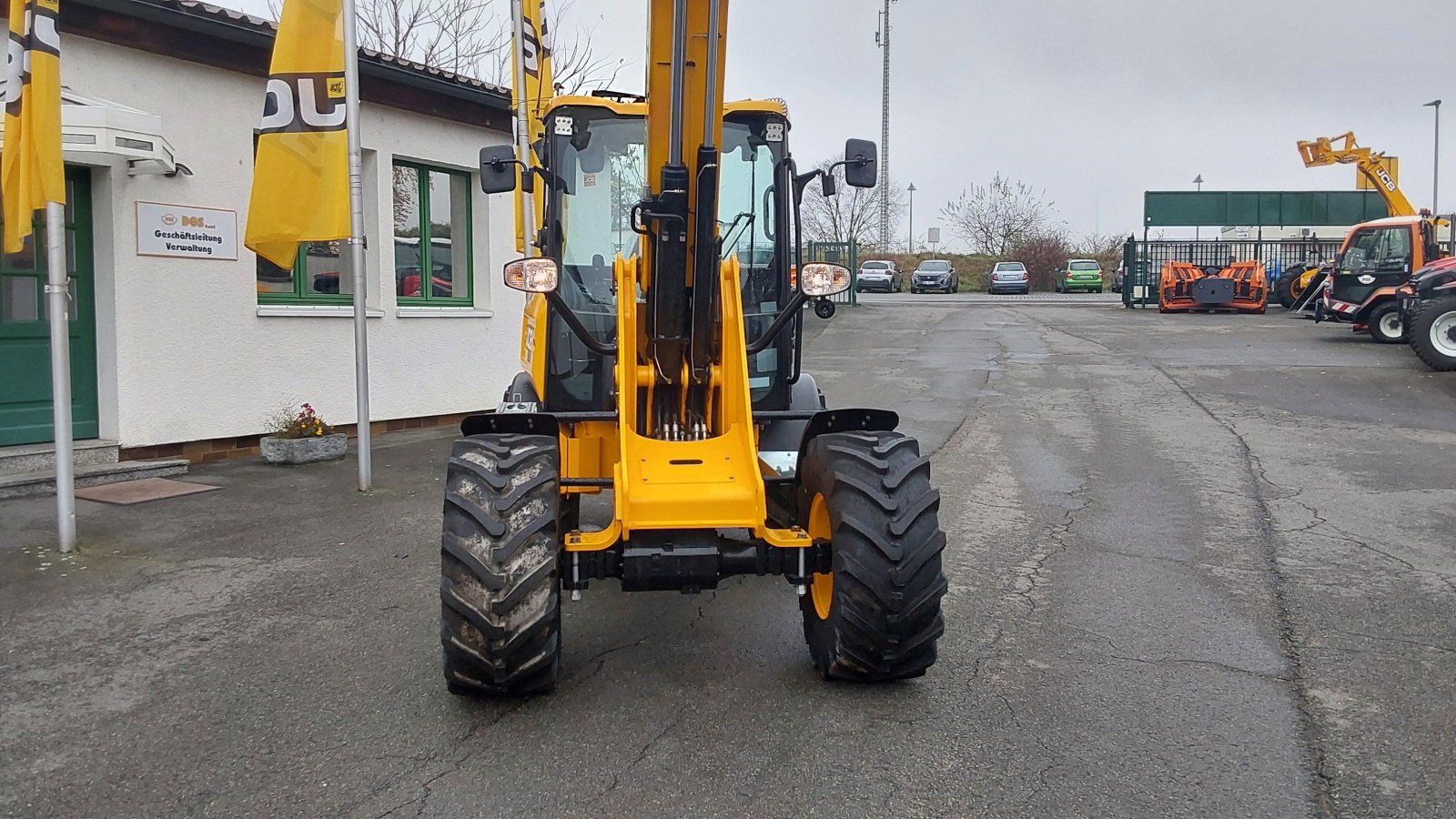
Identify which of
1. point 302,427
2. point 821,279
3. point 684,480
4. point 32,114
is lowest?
point 302,427

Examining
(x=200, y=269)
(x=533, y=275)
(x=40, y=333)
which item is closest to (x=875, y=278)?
(x=200, y=269)

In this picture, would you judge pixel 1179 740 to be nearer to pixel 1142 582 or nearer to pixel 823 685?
pixel 823 685

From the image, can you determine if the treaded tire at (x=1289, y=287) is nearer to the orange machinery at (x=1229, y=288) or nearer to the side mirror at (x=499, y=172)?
the orange machinery at (x=1229, y=288)

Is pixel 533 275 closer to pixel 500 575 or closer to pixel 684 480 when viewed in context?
pixel 684 480

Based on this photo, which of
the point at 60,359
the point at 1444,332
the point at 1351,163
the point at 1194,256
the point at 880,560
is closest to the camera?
the point at 880,560

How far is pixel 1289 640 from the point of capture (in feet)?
16.8

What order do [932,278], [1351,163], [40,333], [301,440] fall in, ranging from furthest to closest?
[932,278]
[1351,163]
[301,440]
[40,333]

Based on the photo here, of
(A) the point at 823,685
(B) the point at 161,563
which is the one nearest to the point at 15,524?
(B) the point at 161,563

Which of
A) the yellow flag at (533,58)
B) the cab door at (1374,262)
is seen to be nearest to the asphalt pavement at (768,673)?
the yellow flag at (533,58)

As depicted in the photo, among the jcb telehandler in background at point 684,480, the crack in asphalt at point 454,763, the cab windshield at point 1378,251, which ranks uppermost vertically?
the cab windshield at point 1378,251

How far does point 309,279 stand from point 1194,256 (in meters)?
26.9

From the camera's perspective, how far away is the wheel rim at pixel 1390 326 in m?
18.8

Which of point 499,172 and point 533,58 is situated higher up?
point 533,58

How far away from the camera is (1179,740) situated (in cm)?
398
